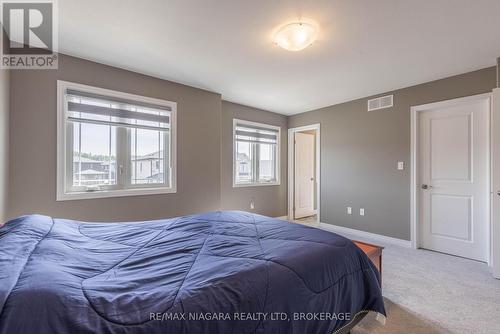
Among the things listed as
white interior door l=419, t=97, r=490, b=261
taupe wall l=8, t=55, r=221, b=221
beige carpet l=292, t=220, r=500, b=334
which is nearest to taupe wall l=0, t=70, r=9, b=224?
taupe wall l=8, t=55, r=221, b=221

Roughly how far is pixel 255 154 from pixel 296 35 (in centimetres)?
289

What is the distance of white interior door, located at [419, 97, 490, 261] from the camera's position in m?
2.93

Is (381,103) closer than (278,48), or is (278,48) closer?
(278,48)

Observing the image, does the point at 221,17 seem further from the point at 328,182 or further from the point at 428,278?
the point at 328,182

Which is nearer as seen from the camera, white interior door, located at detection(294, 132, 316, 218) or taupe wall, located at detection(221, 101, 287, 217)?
taupe wall, located at detection(221, 101, 287, 217)

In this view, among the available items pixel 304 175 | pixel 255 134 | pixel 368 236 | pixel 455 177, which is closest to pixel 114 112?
pixel 255 134

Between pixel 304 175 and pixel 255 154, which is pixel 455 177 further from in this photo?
pixel 255 154

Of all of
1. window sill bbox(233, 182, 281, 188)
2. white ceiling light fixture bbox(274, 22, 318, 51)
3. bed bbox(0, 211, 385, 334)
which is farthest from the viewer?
window sill bbox(233, 182, 281, 188)

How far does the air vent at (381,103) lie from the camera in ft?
12.1

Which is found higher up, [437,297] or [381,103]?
[381,103]

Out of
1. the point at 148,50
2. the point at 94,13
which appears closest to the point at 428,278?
the point at 148,50

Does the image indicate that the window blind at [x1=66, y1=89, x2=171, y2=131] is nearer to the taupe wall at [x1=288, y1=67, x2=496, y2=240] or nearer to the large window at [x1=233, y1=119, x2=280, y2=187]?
the large window at [x1=233, y1=119, x2=280, y2=187]

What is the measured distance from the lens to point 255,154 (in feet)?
15.7

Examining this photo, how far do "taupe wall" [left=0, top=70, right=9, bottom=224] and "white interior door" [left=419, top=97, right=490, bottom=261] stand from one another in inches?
190
